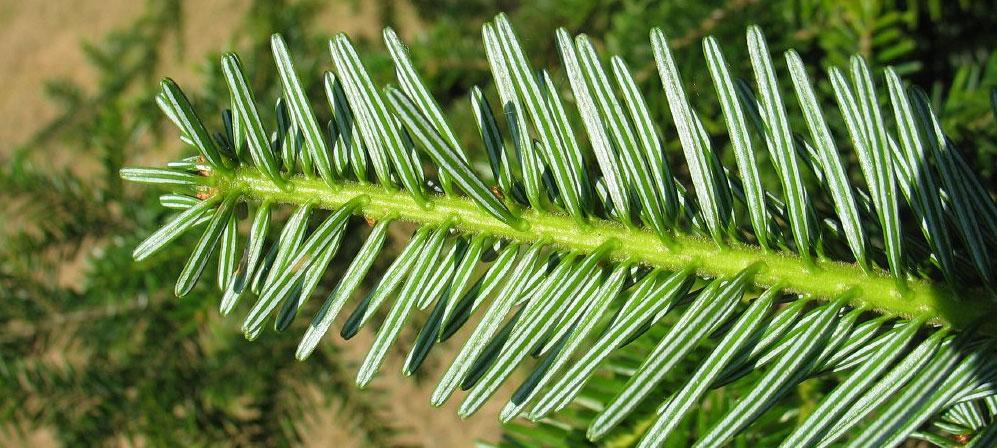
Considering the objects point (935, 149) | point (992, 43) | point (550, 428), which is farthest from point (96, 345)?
point (992, 43)

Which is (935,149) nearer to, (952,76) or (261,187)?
(261,187)

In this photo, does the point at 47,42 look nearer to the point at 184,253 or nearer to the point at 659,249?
the point at 184,253

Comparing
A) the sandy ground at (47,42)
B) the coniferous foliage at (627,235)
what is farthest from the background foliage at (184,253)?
the sandy ground at (47,42)

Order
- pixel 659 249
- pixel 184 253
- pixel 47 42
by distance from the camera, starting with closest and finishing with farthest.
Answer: pixel 659 249, pixel 184 253, pixel 47 42

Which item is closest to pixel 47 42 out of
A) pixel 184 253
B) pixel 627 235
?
pixel 184 253

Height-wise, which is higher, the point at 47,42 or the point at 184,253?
the point at 47,42

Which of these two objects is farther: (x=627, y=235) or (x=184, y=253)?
(x=184, y=253)

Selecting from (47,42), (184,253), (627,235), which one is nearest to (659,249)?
(627,235)

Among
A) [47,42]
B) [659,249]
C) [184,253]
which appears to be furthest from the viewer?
[47,42]

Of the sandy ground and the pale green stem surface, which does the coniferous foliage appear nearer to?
the pale green stem surface

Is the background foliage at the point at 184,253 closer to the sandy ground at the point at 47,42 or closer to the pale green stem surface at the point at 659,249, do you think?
the pale green stem surface at the point at 659,249
